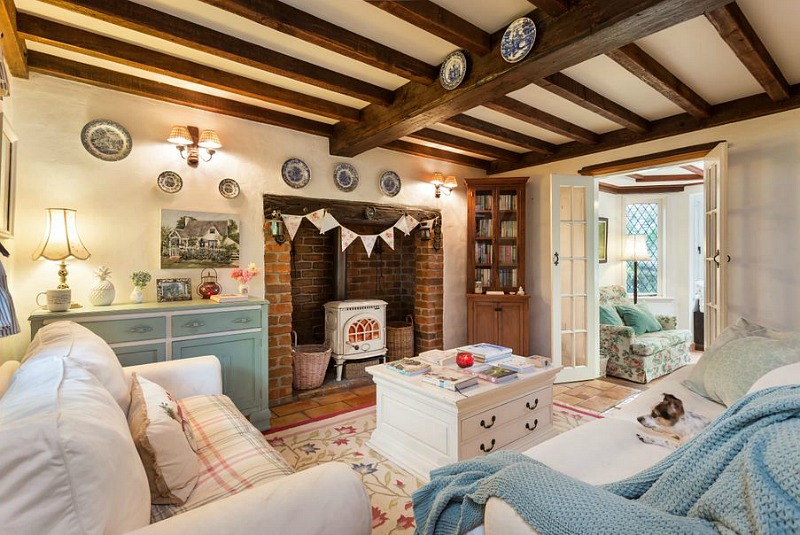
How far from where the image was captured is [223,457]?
1.46 meters

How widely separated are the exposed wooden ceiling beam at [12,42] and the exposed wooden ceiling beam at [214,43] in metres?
0.28

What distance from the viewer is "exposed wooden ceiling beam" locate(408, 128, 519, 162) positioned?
355 cm

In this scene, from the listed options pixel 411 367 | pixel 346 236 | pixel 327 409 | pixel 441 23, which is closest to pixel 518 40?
pixel 441 23

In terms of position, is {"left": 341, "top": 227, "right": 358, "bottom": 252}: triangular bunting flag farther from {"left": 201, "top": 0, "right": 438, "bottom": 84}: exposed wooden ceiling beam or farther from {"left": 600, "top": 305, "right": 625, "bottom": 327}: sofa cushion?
{"left": 600, "top": 305, "right": 625, "bottom": 327}: sofa cushion

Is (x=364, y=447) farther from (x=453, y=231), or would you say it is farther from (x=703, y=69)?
(x=703, y=69)

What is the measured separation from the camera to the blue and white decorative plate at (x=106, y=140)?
248cm

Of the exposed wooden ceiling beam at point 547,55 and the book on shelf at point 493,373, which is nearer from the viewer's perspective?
the exposed wooden ceiling beam at point 547,55

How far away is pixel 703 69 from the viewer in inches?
96.4

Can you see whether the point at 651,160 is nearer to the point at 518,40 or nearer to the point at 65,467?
the point at 518,40

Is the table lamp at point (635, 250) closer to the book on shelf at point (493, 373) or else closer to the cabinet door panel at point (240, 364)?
the book on shelf at point (493, 373)

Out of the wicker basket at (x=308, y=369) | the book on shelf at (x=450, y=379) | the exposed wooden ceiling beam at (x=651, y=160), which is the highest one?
the exposed wooden ceiling beam at (x=651, y=160)

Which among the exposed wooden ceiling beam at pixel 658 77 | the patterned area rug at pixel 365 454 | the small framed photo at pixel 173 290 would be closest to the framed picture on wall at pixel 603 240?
the exposed wooden ceiling beam at pixel 658 77

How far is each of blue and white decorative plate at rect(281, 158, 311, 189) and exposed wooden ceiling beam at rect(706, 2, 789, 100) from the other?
9.00 feet

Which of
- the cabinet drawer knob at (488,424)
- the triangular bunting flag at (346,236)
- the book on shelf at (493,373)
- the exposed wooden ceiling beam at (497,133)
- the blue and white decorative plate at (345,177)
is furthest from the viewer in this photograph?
the triangular bunting flag at (346,236)
